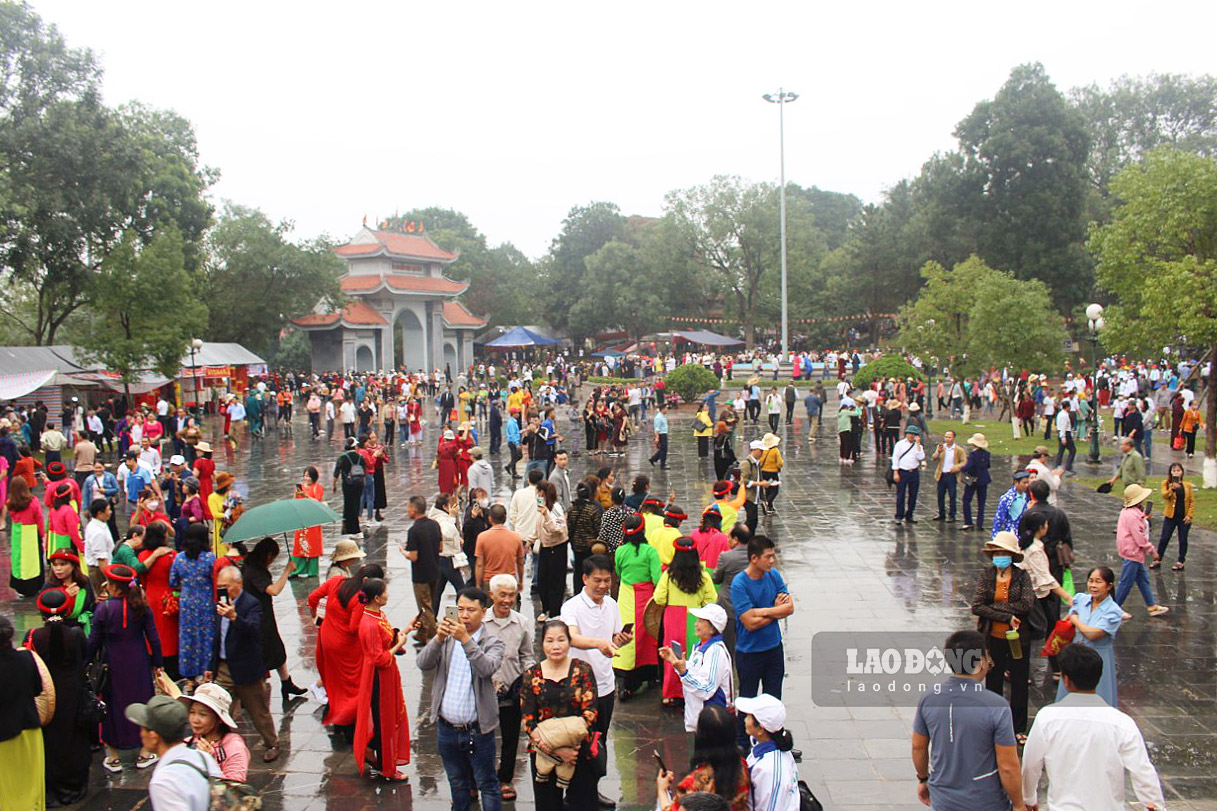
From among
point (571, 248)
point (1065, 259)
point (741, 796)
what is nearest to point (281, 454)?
point (741, 796)

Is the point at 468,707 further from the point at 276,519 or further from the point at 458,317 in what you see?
the point at 458,317

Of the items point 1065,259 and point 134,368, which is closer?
point 134,368

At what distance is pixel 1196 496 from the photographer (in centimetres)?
1562

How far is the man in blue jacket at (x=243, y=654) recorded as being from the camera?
6082mm

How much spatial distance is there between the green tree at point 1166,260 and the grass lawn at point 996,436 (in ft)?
11.4

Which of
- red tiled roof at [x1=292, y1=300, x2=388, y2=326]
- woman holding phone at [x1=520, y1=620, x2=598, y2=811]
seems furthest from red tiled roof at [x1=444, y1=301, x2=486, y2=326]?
woman holding phone at [x1=520, y1=620, x2=598, y2=811]

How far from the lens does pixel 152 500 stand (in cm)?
1069

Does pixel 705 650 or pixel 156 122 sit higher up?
pixel 156 122

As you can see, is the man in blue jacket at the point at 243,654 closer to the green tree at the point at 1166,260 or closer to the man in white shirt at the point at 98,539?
the man in white shirt at the point at 98,539

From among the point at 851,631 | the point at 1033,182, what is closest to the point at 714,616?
the point at 851,631

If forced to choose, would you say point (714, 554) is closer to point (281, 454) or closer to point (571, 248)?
point (281, 454)

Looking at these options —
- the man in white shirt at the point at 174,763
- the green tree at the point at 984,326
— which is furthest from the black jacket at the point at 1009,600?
the green tree at the point at 984,326

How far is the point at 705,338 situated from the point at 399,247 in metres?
17.4

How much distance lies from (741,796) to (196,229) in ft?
107
